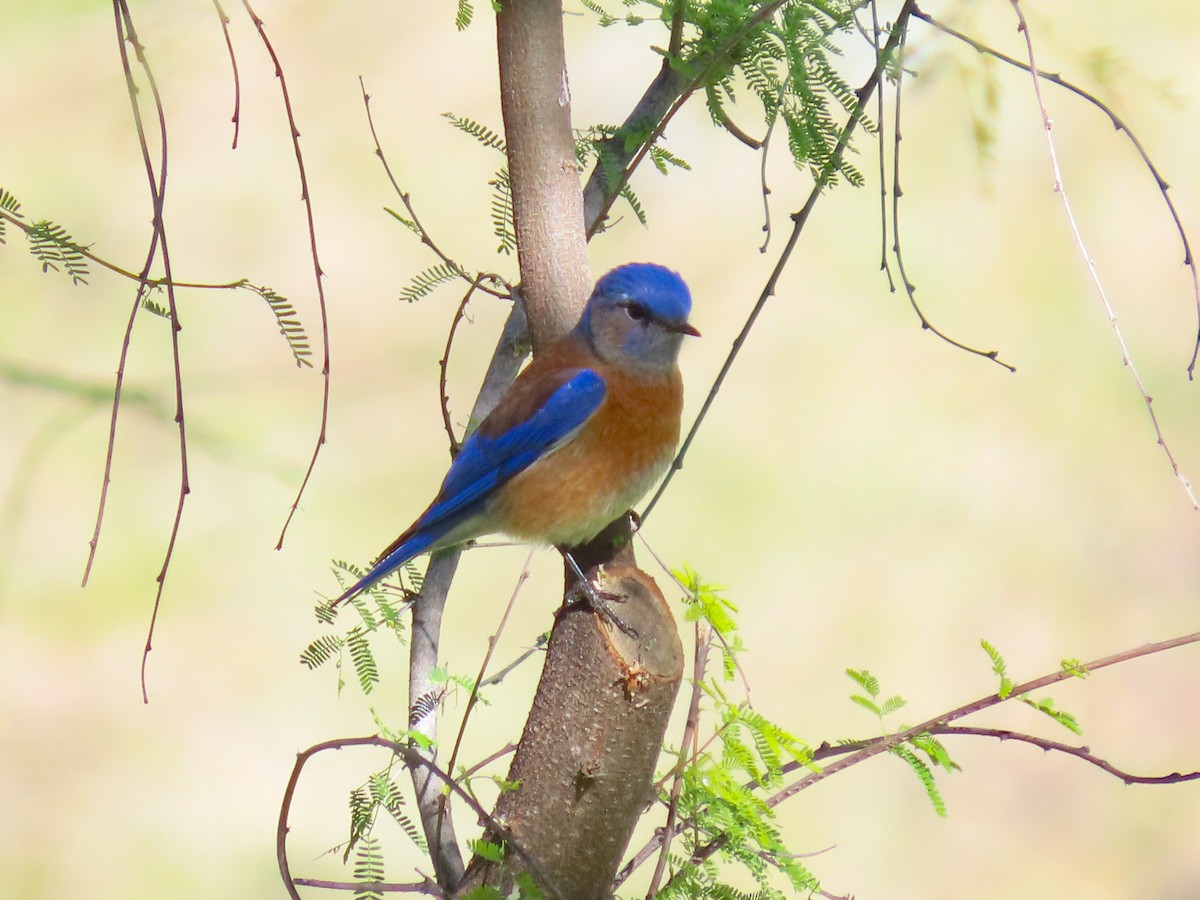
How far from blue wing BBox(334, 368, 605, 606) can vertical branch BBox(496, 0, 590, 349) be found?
536 mm

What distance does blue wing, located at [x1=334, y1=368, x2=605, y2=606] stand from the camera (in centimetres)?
300

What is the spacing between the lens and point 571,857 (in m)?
2.10

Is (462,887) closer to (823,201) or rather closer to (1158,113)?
(823,201)

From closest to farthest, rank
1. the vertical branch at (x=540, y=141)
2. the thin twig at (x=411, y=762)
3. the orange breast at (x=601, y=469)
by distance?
1. the thin twig at (x=411, y=762)
2. the vertical branch at (x=540, y=141)
3. the orange breast at (x=601, y=469)

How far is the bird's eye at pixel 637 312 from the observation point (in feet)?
10.3

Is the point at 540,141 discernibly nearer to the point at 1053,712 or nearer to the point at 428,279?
the point at 428,279

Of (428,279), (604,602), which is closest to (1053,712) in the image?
(604,602)

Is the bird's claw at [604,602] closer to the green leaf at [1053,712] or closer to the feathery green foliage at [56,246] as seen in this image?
the green leaf at [1053,712]

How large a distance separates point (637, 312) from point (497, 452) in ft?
1.70

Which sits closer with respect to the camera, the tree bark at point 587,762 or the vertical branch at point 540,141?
the tree bark at point 587,762

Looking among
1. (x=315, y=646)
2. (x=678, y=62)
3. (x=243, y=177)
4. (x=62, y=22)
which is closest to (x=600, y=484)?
(x=315, y=646)

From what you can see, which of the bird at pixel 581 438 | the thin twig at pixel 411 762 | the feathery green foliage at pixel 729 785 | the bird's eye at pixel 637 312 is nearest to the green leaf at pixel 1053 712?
the feathery green foliage at pixel 729 785

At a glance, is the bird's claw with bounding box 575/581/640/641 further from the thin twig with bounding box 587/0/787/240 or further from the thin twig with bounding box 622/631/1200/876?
the thin twig with bounding box 587/0/787/240

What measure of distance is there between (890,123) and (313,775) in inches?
139
